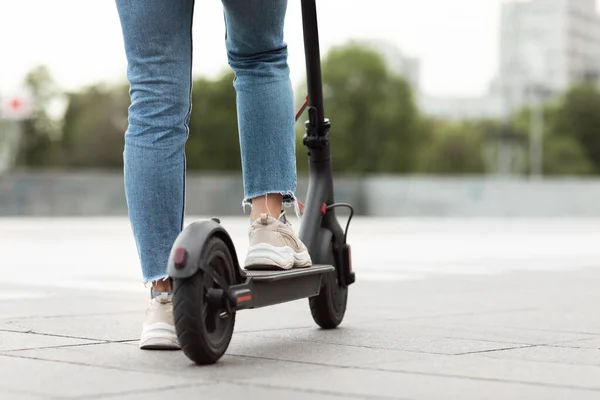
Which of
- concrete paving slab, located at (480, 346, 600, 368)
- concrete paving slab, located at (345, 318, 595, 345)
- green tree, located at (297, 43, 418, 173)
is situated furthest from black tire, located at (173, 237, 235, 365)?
green tree, located at (297, 43, 418, 173)

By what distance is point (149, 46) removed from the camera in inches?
138

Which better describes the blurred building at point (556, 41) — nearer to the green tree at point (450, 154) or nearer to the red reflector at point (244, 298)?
the green tree at point (450, 154)

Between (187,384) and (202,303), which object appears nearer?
(187,384)

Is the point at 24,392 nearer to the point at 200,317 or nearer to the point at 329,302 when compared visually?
the point at 200,317

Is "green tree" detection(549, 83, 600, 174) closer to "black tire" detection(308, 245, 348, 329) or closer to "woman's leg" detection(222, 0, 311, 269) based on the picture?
"black tire" detection(308, 245, 348, 329)

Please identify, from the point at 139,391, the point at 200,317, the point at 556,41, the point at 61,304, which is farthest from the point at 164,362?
the point at 556,41

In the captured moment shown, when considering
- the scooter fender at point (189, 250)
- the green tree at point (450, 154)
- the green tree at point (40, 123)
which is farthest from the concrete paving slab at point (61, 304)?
the green tree at point (450, 154)

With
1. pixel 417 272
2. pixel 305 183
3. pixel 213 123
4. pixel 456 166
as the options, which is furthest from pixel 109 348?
pixel 456 166

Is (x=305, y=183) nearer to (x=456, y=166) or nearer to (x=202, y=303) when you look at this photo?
(x=202, y=303)

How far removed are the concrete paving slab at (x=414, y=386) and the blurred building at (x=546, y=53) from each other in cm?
13327

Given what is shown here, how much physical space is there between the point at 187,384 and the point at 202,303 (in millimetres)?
336

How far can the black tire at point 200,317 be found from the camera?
3061 mm

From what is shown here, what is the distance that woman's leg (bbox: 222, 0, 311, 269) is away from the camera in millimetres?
3732

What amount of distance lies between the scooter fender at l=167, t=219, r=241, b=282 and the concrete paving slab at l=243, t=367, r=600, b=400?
366 mm
